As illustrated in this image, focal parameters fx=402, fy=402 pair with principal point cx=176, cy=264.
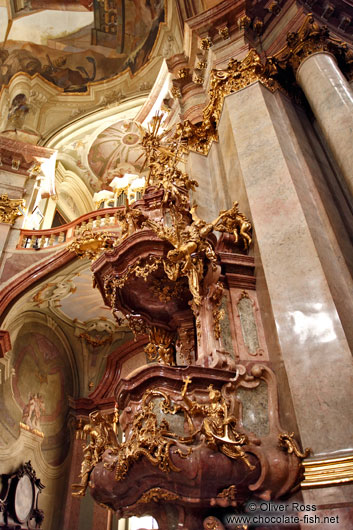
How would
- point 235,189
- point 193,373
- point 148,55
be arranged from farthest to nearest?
point 148,55 < point 235,189 < point 193,373

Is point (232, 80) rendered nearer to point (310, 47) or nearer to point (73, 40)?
point (310, 47)

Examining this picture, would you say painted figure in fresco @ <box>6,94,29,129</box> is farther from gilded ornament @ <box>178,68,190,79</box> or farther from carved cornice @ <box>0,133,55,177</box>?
gilded ornament @ <box>178,68,190,79</box>

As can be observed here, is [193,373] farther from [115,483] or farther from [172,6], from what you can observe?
[172,6]

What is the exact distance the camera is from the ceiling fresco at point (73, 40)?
11.8 meters

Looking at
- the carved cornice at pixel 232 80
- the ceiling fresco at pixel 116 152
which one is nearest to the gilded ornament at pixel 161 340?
the carved cornice at pixel 232 80

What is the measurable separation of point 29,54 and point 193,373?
41.7 feet

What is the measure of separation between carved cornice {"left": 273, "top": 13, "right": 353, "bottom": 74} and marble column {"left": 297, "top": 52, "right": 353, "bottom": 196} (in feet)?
0.69

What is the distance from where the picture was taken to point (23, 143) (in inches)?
408

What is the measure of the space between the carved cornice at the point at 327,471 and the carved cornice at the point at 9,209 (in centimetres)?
825

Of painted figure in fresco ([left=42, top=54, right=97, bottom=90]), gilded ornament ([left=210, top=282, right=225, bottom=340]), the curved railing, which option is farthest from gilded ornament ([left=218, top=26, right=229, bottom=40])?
painted figure in fresco ([left=42, top=54, right=97, bottom=90])

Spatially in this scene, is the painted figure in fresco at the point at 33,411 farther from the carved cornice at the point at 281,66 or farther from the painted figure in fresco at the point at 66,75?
the painted figure in fresco at the point at 66,75

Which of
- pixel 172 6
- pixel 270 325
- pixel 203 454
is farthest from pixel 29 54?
pixel 203 454

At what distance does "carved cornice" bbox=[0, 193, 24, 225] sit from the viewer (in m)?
8.97

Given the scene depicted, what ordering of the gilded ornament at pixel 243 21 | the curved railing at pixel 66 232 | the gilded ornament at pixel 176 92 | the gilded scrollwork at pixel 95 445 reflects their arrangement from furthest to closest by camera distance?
the curved railing at pixel 66 232 → the gilded ornament at pixel 176 92 → the gilded ornament at pixel 243 21 → the gilded scrollwork at pixel 95 445
